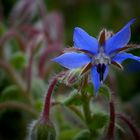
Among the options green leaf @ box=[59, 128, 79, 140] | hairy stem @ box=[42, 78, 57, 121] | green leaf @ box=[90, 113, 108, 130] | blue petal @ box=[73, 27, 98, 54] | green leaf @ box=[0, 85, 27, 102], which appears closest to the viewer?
blue petal @ box=[73, 27, 98, 54]

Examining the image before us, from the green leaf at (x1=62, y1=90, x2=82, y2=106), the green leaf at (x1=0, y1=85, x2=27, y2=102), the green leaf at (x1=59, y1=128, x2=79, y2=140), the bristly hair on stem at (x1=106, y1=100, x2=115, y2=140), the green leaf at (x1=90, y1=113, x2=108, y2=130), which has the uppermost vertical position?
the green leaf at (x1=0, y1=85, x2=27, y2=102)

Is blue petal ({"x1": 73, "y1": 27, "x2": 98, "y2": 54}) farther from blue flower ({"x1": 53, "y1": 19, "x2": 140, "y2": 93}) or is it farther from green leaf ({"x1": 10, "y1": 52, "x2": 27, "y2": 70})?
green leaf ({"x1": 10, "y1": 52, "x2": 27, "y2": 70})

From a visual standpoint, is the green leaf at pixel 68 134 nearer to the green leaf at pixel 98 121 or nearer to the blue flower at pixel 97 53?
the green leaf at pixel 98 121

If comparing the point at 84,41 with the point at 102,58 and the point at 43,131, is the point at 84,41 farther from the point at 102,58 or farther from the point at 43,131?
the point at 43,131

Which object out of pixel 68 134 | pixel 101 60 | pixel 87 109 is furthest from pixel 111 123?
pixel 68 134

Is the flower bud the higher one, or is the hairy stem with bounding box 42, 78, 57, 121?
the hairy stem with bounding box 42, 78, 57, 121

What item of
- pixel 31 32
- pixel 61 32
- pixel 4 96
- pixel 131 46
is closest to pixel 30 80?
pixel 4 96

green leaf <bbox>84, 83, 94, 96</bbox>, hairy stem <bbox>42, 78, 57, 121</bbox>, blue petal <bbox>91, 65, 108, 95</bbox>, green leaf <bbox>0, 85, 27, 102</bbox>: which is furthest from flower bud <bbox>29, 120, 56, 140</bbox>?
green leaf <bbox>0, 85, 27, 102</bbox>
